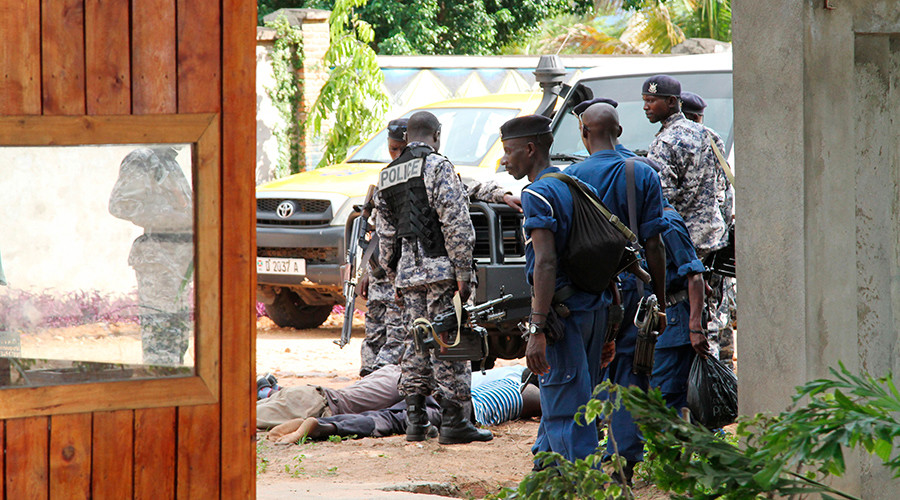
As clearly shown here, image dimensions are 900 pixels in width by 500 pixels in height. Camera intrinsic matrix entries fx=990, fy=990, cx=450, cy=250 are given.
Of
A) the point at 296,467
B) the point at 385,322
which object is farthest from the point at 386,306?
the point at 296,467

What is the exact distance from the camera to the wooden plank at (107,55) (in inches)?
120

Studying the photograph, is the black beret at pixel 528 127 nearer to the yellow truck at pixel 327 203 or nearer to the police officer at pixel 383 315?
the police officer at pixel 383 315

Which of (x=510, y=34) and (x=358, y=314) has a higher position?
(x=510, y=34)

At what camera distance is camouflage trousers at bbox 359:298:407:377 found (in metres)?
7.37

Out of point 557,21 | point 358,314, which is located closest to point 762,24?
point 358,314

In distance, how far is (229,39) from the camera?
126 inches

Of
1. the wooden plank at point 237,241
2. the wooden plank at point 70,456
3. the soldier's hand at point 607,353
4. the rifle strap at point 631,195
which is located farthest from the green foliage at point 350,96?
the wooden plank at point 70,456

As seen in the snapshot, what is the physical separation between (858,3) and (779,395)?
1501mm

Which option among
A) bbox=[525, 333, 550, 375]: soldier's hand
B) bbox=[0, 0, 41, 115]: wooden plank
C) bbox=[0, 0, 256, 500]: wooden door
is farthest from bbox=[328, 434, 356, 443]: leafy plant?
bbox=[0, 0, 41, 115]: wooden plank

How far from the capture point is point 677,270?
5.16 meters

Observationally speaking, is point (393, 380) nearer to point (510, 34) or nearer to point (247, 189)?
point (247, 189)

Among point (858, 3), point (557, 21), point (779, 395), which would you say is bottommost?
point (779, 395)

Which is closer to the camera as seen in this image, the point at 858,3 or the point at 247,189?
the point at 247,189

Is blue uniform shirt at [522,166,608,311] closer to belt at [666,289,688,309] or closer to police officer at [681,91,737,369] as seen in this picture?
belt at [666,289,688,309]
